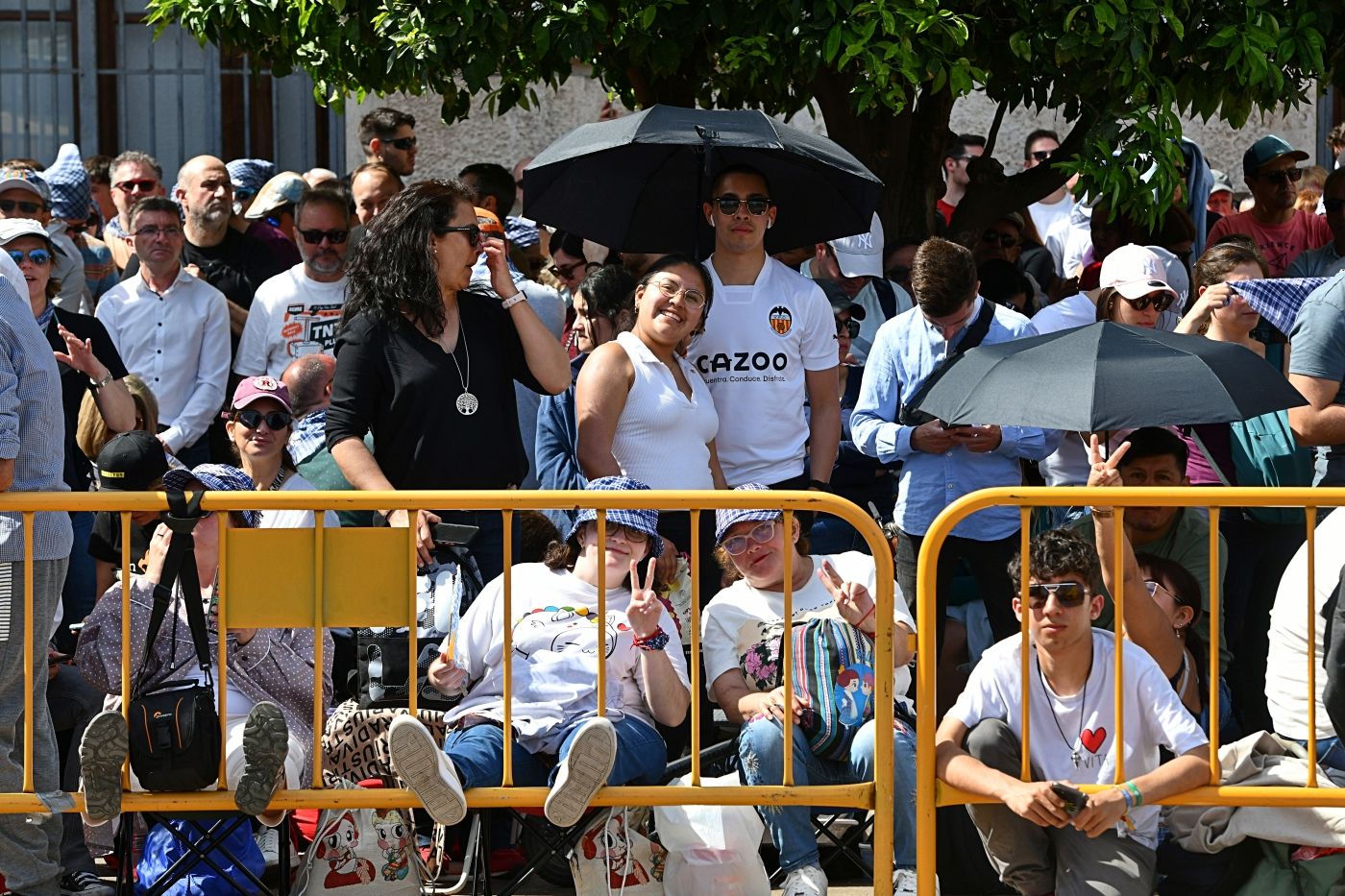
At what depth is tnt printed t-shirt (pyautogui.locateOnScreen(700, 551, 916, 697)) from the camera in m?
5.82

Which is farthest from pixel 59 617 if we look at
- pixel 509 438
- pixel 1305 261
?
pixel 1305 261

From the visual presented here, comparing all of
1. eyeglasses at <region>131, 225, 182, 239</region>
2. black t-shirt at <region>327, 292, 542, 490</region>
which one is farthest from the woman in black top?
eyeglasses at <region>131, 225, 182, 239</region>

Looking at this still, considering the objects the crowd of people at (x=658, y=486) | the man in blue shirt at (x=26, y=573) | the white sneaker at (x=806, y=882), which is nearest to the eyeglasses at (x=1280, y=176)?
the crowd of people at (x=658, y=486)

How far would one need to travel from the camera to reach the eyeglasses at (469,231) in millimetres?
6211

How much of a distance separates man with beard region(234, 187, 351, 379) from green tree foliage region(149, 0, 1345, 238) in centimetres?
50

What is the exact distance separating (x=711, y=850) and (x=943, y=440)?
1945 millimetres

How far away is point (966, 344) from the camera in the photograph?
698cm

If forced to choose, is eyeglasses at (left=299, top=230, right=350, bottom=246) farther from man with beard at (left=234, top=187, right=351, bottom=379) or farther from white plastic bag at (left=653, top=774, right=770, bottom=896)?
white plastic bag at (left=653, top=774, right=770, bottom=896)

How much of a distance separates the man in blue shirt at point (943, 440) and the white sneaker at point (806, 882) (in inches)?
52.8

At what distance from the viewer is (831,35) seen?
684cm

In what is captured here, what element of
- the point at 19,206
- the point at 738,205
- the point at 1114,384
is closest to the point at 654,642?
the point at 1114,384

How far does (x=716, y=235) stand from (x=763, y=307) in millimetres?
320

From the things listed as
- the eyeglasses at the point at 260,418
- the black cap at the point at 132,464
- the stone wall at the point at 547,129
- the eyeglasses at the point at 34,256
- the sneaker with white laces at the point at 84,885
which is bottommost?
the sneaker with white laces at the point at 84,885

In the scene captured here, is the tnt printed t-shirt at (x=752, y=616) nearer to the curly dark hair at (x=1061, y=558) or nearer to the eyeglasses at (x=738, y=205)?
the curly dark hair at (x=1061, y=558)
